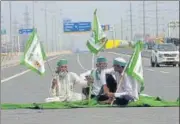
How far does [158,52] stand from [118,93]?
3434 centimetres

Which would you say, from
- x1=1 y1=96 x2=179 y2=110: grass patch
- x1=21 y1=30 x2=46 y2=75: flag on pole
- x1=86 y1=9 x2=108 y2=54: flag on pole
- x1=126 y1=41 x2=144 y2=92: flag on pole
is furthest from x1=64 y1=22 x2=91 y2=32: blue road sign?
x1=1 y1=96 x2=179 y2=110: grass patch

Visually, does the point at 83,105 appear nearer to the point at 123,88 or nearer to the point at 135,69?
the point at 123,88

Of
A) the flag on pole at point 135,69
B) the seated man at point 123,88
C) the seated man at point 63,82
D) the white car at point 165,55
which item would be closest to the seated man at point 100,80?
the seated man at point 123,88

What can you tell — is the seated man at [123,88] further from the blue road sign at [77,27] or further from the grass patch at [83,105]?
the blue road sign at [77,27]

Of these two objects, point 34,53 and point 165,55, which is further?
point 165,55

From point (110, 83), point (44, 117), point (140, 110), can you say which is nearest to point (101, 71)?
point (110, 83)

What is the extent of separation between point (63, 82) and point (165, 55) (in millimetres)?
33939

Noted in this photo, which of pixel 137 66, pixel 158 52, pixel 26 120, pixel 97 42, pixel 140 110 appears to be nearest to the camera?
pixel 26 120

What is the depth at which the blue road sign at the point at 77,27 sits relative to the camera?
108 metres

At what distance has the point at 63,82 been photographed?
15688 millimetres

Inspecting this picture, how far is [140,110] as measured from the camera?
14602 millimetres

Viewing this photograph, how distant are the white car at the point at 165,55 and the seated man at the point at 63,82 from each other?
3327 centimetres

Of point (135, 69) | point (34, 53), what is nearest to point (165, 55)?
point (34, 53)

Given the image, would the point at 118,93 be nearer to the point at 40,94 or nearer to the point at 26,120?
the point at 26,120
